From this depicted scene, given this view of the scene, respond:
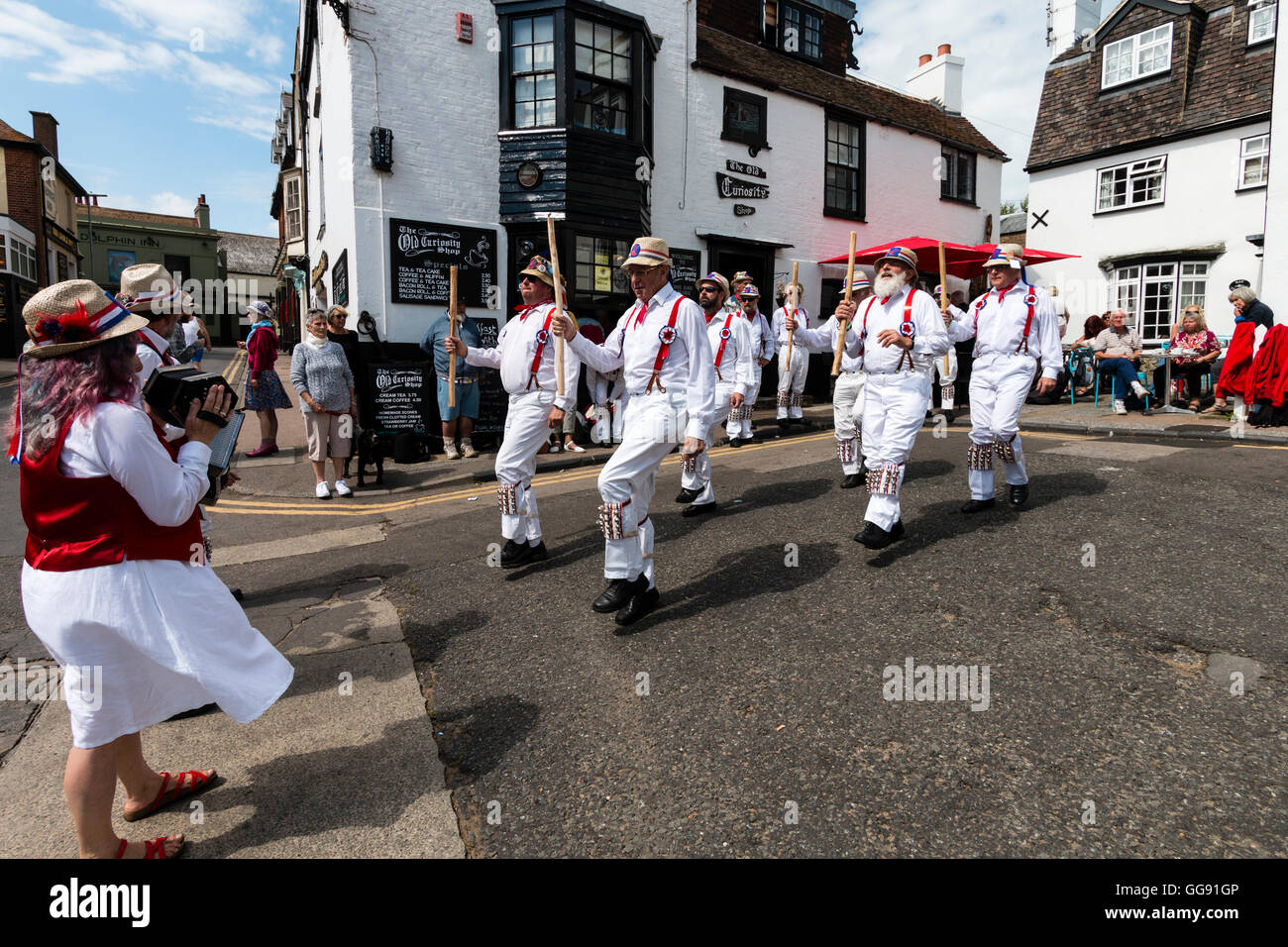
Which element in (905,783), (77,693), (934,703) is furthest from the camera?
(934,703)

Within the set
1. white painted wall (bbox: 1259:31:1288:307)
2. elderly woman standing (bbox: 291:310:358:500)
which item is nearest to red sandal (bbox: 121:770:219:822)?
elderly woman standing (bbox: 291:310:358:500)

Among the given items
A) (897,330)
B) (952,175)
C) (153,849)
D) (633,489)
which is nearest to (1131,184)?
(952,175)

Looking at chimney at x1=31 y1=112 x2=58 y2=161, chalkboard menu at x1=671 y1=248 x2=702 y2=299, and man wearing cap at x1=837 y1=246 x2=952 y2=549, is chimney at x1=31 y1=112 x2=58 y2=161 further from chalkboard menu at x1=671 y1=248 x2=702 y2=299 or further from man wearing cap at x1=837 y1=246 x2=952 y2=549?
man wearing cap at x1=837 y1=246 x2=952 y2=549

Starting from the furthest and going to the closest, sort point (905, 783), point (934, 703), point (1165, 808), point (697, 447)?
point (697, 447), point (934, 703), point (905, 783), point (1165, 808)

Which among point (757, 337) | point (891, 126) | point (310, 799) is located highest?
point (891, 126)

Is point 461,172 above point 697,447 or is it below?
above

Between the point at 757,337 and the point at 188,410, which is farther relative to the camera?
the point at 757,337

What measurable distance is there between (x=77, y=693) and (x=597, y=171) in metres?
11.6

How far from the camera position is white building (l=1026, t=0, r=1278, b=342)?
18.2 metres

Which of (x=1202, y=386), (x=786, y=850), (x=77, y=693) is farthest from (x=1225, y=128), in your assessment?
(x=77, y=693)

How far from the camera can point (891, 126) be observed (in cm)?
1786

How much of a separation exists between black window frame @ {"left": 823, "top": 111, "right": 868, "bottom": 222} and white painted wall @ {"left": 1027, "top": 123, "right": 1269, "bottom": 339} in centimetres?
784

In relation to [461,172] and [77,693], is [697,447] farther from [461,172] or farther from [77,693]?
[461,172]

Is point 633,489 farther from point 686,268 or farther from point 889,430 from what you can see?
point 686,268
